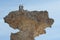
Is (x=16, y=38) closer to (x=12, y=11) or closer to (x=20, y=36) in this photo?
(x=20, y=36)

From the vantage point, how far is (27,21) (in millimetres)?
14617

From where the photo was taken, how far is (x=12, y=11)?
14.8m

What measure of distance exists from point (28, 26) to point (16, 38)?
1.00 metres

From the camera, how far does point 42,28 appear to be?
15.3 metres

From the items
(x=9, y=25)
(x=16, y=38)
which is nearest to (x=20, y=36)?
(x=16, y=38)

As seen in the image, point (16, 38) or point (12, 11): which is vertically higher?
point (12, 11)

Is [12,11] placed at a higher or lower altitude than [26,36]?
higher

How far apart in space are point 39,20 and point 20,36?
1.46 meters

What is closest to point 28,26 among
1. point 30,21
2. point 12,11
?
point 30,21

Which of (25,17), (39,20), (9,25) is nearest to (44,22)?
(39,20)

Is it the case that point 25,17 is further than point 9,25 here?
No

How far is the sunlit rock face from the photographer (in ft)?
47.8

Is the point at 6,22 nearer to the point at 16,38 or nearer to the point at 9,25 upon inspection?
the point at 9,25

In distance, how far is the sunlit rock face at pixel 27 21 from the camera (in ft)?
47.8
